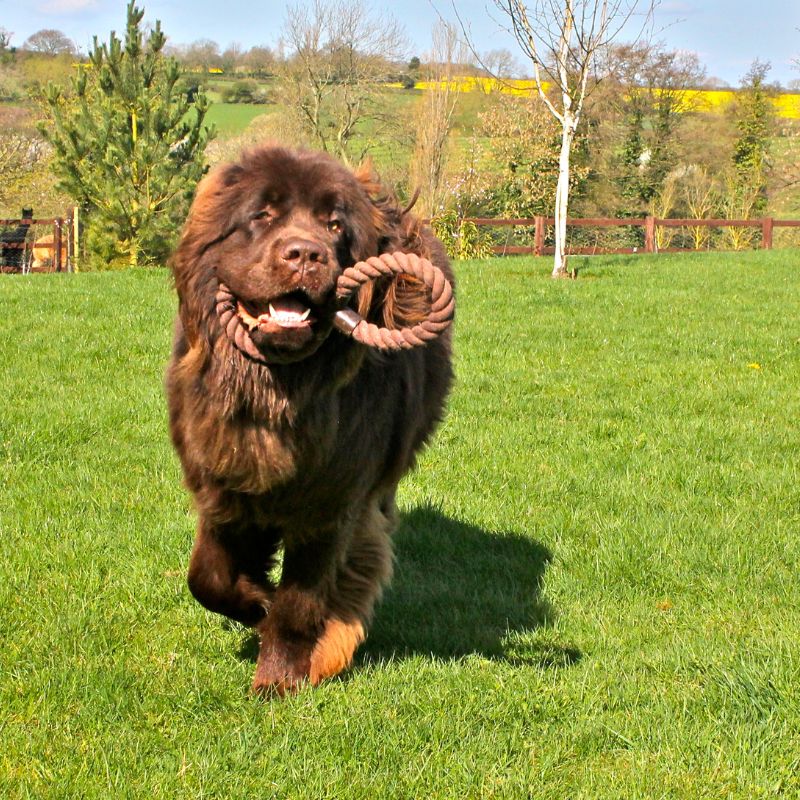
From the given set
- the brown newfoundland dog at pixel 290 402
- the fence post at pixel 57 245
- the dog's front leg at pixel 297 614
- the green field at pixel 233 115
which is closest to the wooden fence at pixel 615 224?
the fence post at pixel 57 245

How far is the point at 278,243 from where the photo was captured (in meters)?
3.27

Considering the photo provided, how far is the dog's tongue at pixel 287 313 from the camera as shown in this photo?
10.7ft

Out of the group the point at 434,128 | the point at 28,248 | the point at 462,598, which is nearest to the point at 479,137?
the point at 434,128

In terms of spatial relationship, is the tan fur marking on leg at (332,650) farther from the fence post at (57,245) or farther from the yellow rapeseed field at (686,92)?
the yellow rapeseed field at (686,92)

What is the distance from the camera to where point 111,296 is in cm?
1279

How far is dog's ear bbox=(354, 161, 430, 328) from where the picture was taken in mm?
3764

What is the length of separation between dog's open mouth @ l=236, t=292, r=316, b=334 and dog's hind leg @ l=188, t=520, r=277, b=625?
106 cm

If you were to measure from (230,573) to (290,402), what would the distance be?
964mm

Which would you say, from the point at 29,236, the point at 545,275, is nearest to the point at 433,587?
the point at 545,275

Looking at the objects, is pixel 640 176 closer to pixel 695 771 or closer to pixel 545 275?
pixel 545 275

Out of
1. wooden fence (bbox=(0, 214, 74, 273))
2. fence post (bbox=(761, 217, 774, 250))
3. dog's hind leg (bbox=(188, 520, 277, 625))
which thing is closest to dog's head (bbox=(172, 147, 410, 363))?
dog's hind leg (bbox=(188, 520, 277, 625))

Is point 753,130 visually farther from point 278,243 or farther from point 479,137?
point 278,243

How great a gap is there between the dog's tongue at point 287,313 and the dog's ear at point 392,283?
346 millimetres

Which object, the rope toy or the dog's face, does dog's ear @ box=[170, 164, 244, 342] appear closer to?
the dog's face
